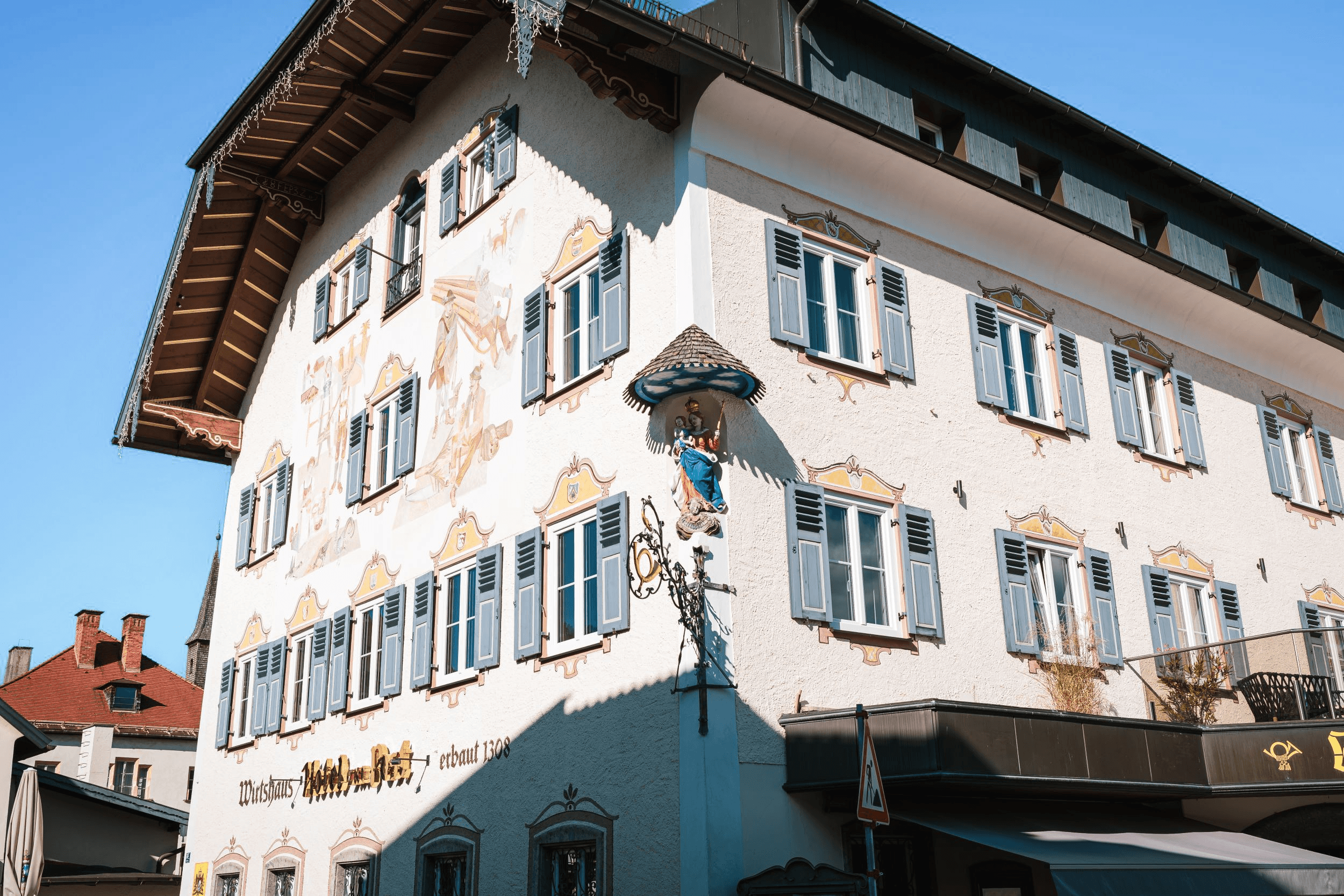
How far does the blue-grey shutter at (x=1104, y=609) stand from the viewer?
45.1 feet

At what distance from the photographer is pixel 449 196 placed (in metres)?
16.6

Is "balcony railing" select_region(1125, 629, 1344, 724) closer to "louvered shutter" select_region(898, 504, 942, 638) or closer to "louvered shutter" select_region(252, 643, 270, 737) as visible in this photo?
"louvered shutter" select_region(898, 504, 942, 638)

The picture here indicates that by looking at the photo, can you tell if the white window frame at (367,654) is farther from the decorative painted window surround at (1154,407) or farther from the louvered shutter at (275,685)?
the decorative painted window surround at (1154,407)

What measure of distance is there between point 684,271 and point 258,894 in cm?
1060

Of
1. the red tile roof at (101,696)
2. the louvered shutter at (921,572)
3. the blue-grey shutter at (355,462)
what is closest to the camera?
the louvered shutter at (921,572)

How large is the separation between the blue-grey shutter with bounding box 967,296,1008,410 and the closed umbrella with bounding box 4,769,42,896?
13.9m

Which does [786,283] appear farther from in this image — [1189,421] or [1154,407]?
[1189,421]

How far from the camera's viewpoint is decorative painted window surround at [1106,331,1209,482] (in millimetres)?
15438

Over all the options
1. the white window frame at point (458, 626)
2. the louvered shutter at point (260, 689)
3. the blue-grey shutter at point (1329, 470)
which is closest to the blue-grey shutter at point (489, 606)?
the white window frame at point (458, 626)

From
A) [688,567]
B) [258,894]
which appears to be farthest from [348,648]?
[688,567]

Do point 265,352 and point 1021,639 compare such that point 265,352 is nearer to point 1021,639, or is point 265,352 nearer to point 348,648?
point 348,648

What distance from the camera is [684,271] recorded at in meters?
11.8

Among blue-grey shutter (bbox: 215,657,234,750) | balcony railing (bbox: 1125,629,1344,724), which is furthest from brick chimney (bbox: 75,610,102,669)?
balcony railing (bbox: 1125,629,1344,724)

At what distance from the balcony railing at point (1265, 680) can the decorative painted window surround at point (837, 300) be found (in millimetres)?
4152
